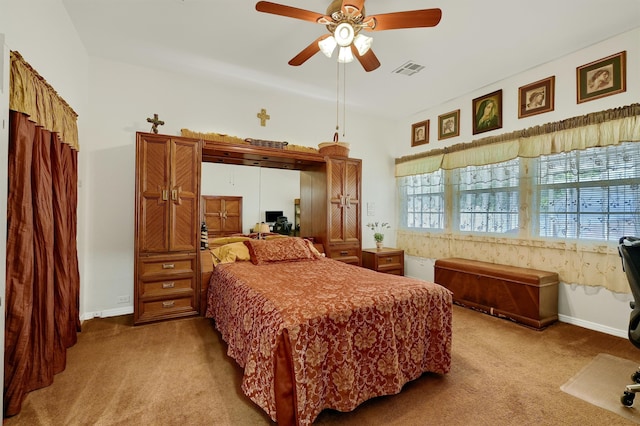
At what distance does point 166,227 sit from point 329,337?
232 centimetres

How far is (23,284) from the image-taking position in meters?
1.68

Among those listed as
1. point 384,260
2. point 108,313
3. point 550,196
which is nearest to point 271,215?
point 384,260

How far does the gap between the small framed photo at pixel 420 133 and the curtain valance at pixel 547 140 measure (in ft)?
1.01

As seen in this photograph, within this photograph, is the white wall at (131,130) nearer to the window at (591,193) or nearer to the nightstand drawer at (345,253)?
the nightstand drawer at (345,253)

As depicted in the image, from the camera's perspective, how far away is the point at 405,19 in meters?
1.86

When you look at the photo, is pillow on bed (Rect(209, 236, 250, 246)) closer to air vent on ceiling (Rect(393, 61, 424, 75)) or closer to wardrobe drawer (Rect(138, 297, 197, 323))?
wardrobe drawer (Rect(138, 297, 197, 323))

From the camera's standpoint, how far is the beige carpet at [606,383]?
5.76ft

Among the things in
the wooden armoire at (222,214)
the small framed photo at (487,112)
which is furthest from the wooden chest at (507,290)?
the wooden armoire at (222,214)

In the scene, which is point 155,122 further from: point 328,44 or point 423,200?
point 423,200

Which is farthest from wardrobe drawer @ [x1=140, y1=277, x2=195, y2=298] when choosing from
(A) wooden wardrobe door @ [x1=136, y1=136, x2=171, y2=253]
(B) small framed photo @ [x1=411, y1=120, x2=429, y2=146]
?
(B) small framed photo @ [x1=411, y1=120, x2=429, y2=146]

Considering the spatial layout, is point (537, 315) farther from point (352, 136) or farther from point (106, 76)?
point (106, 76)

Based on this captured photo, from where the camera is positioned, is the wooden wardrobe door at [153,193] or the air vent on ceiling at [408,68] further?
the air vent on ceiling at [408,68]

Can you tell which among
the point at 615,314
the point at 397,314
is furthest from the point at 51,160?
the point at 615,314

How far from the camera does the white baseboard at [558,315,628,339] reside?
108 inches
